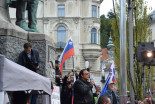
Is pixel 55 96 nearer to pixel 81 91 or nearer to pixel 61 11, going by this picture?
pixel 81 91

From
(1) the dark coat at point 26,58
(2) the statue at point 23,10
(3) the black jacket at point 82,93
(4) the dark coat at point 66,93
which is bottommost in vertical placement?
(4) the dark coat at point 66,93

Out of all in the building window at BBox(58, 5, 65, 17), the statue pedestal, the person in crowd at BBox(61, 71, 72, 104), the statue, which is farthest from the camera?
the building window at BBox(58, 5, 65, 17)

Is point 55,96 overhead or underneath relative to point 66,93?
overhead

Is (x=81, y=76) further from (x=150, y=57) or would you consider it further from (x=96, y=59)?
(x=96, y=59)

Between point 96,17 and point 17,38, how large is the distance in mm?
43679

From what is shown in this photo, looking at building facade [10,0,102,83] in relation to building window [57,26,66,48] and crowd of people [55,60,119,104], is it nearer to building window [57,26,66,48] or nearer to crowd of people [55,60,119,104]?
building window [57,26,66,48]

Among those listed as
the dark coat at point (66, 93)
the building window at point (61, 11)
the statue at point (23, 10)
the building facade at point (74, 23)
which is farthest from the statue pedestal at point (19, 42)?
the building window at point (61, 11)

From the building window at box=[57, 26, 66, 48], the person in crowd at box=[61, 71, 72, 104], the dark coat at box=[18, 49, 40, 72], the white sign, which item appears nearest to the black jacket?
the dark coat at box=[18, 49, 40, 72]

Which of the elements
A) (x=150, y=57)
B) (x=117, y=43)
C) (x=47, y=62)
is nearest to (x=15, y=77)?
(x=47, y=62)

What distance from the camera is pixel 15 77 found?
7.02 metres

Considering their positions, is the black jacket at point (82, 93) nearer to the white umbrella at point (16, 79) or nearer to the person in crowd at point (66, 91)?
the white umbrella at point (16, 79)

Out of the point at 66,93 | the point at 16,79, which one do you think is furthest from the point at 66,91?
the point at 16,79

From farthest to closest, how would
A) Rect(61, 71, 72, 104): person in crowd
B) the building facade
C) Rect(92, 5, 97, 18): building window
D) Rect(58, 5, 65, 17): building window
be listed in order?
Rect(92, 5, 97, 18): building window, Rect(58, 5, 65, 17): building window, the building facade, Rect(61, 71, 72, 104): person in crowd

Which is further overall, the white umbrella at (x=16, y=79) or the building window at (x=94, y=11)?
the building window at (x=94, y=11)
